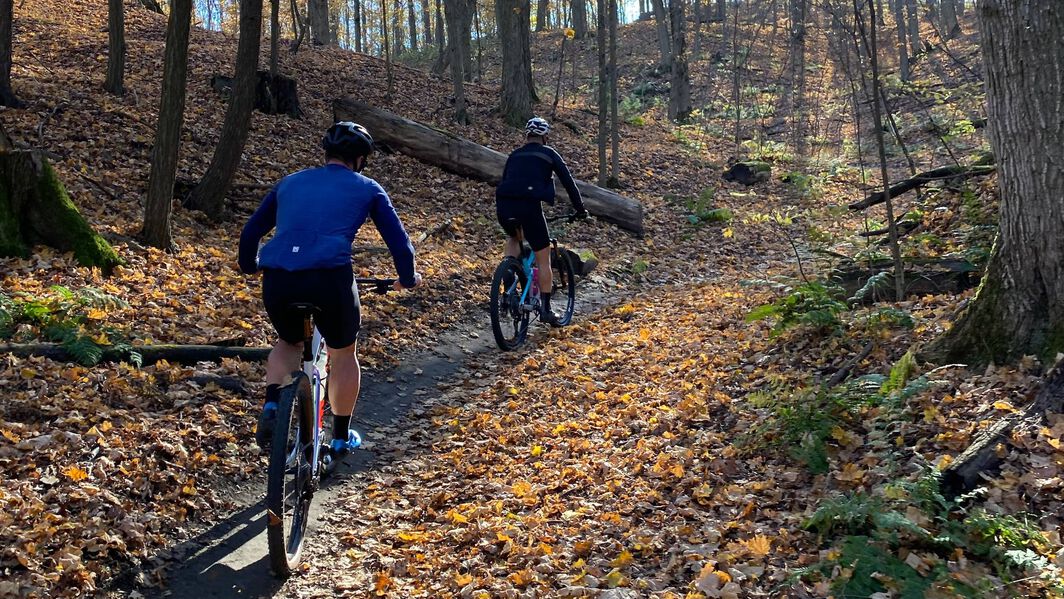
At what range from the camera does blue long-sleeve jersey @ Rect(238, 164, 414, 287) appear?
4.36m

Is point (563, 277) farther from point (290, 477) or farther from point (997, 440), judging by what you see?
point (997, 440)

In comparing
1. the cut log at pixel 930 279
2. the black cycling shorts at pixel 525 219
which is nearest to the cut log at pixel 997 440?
the cut log at pixel 930 279

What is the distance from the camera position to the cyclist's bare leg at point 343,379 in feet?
16.0

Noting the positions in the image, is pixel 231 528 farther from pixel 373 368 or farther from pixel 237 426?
pixel 373 368

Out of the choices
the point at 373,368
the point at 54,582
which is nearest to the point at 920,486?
the point at 54,582

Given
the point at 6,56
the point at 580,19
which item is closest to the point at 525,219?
the point at 6,56

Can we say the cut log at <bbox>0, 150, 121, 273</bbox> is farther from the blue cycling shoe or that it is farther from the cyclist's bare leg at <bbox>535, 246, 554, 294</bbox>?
the blue cycling shoe

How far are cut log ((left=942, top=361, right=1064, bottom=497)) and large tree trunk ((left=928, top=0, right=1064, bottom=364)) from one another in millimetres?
428

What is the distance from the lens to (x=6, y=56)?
1235 cm

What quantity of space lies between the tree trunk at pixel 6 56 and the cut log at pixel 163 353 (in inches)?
324

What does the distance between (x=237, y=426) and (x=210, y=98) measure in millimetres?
11510

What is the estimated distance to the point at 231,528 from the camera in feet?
16.4

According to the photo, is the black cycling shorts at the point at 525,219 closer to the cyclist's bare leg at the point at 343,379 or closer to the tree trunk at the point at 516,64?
the cyclist's bare leg at the point at 343,379

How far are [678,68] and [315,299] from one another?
2546 cm
